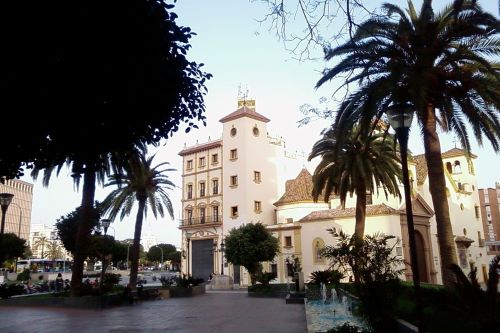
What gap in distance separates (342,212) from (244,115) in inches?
694

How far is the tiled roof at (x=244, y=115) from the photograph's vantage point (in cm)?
5413

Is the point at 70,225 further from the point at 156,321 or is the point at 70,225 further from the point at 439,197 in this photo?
the point at 439,197

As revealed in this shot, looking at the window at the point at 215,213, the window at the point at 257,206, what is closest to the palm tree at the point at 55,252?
the window at the point at 215,213

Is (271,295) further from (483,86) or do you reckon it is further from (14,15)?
(14,15)

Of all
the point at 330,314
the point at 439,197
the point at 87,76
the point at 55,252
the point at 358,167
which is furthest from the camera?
the point at 55,252

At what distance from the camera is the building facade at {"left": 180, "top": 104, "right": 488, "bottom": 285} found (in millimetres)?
44875

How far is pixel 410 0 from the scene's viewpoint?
16266 mm

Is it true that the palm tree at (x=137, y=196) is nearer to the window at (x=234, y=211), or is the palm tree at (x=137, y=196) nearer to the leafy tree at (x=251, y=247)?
the leafy tree at (x=251, y=247)

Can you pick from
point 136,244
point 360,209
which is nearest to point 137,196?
point 136,244

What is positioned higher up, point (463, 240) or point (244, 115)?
point (244, 115)

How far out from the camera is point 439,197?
14406 millimetres

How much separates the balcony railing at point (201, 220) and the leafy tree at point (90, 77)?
4458cm

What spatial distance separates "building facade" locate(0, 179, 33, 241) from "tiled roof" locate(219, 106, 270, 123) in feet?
286

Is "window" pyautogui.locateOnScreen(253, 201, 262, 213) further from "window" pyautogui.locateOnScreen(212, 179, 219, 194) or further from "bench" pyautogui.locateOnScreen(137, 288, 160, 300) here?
"bench" pyautogui.locateOnScreen(137, 288, 160, 300)
